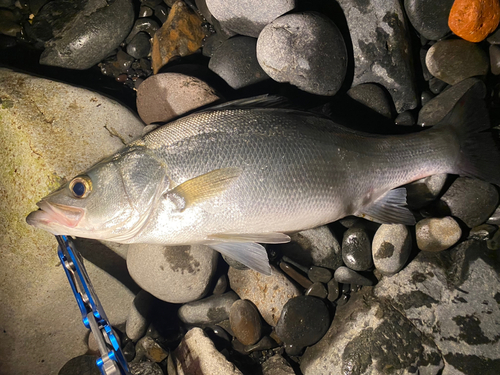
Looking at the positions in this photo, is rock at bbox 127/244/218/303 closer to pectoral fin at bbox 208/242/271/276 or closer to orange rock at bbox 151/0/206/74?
pectoral fin at bbox 208/242/271/276

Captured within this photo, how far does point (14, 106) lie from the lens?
2.44 metres

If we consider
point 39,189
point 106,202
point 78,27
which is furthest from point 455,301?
point 78,27

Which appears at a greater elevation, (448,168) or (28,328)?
(448,168)

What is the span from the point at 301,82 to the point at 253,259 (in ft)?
5.18

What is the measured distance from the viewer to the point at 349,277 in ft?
8.36

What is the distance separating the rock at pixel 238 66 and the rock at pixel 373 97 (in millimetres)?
857

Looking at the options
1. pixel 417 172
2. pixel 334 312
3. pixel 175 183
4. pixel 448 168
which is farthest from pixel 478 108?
pixel 175 183

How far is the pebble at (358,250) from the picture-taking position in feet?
8.36

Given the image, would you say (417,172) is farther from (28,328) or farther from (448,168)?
(28,328)

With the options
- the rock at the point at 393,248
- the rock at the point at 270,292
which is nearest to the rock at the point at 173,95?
the rock at the point at 270,292

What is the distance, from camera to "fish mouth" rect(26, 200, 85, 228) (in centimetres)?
188

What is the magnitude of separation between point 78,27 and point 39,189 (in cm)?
174

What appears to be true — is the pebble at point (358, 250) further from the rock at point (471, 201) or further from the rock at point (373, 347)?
the rock at point (471, 201)

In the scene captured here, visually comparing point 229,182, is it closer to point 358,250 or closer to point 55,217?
point 55,217
